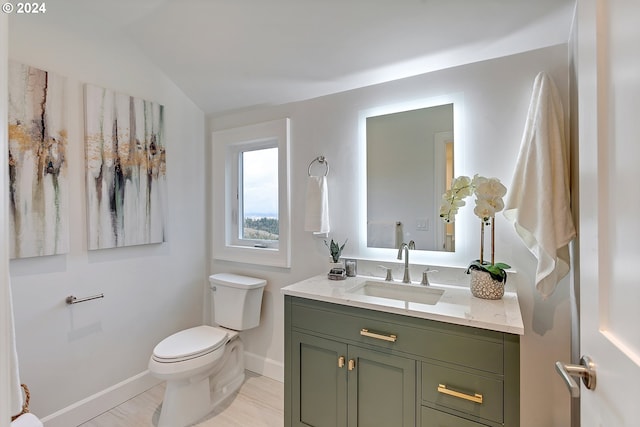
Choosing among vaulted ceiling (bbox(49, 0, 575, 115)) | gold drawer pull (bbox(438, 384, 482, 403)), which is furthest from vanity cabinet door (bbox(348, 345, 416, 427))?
vaulted ceiling (bbox(49, 0, 575, 115))

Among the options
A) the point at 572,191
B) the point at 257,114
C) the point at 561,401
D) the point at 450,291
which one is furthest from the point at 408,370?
the point at 257,114

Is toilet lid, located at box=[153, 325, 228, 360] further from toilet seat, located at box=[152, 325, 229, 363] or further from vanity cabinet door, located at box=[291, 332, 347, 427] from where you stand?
vanity cabinet door, located at box=[291, 332, 347, 427]

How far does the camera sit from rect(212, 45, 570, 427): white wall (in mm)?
1470

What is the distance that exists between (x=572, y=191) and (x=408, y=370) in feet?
3.60

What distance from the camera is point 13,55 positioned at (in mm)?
1606

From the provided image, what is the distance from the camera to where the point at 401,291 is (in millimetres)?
1735

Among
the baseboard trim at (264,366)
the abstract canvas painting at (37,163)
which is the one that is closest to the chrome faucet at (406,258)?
the baseboard trim at (264,366)

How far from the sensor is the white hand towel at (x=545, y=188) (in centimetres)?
129

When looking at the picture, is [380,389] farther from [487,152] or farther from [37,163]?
[37,163]

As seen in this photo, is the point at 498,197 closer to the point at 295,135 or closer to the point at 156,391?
the point at 295,135

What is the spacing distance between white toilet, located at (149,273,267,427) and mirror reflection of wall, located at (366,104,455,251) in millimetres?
1048

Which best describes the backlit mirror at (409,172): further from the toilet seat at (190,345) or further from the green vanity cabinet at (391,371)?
the toilet seat at (190,345)

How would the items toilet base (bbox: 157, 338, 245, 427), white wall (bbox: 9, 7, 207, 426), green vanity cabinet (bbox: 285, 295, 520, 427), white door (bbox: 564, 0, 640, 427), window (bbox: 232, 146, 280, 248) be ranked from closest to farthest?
1. white door (bbox: 564, 0, 640, 427)
2. green vanity cabinet (bbox: 285, 295, 520, 427)
3. white wall (bbox: 9, 7, 207, 426)
4. toilet base (bbox: 157, 338, 245, 427)
5. window (bbox: 232, 146, 280, 248)

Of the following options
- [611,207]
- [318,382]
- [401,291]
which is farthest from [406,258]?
[611,207]
